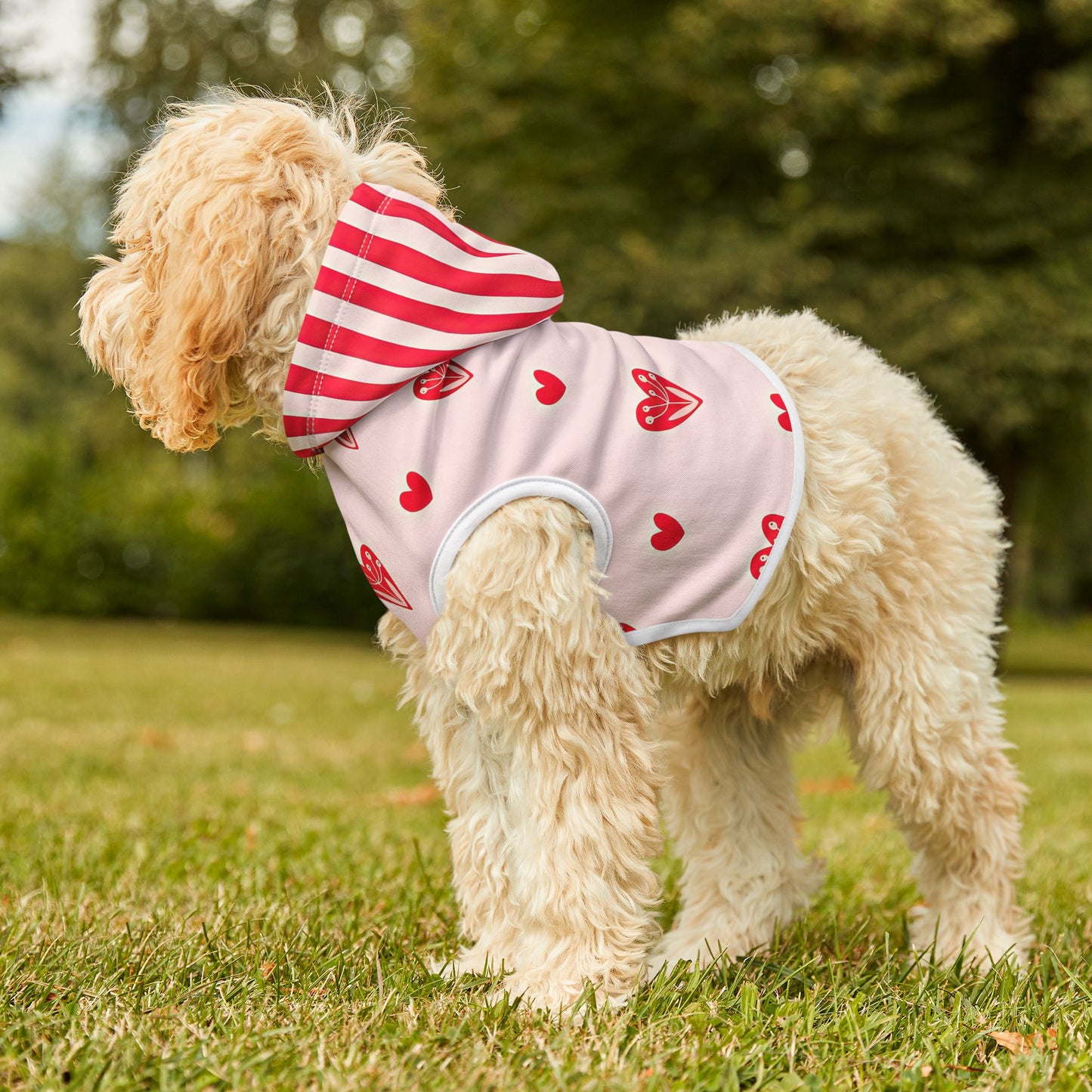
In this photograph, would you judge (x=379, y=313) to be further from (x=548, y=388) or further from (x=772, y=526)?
(x=772, y=526)

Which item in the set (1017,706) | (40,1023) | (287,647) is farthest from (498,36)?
(40,1023)

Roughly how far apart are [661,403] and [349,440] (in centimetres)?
70

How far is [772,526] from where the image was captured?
8.71 ft

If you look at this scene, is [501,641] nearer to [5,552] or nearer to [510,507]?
[510,507]

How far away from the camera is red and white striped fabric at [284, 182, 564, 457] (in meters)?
2.53

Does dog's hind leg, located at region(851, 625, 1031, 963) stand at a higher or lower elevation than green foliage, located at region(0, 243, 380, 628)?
higher

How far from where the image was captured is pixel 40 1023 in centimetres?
229

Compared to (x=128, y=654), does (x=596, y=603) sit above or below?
above

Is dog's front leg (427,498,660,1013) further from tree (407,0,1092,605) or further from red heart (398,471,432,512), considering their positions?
tree (407,0,1092,605)

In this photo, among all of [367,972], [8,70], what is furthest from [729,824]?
[8,70]

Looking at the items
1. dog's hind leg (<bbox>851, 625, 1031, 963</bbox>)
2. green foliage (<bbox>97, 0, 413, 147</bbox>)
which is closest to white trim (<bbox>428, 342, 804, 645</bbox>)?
dog's hind leg (<bbox>851, 625, 1031, 963</bbox>)

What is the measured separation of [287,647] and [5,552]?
613 centimetres

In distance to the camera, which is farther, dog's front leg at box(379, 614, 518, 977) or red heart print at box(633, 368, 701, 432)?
dog's front leg at box(379, 614, 518, 977)

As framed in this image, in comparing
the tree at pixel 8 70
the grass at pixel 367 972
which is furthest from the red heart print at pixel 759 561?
the tree at pixel 8 70
